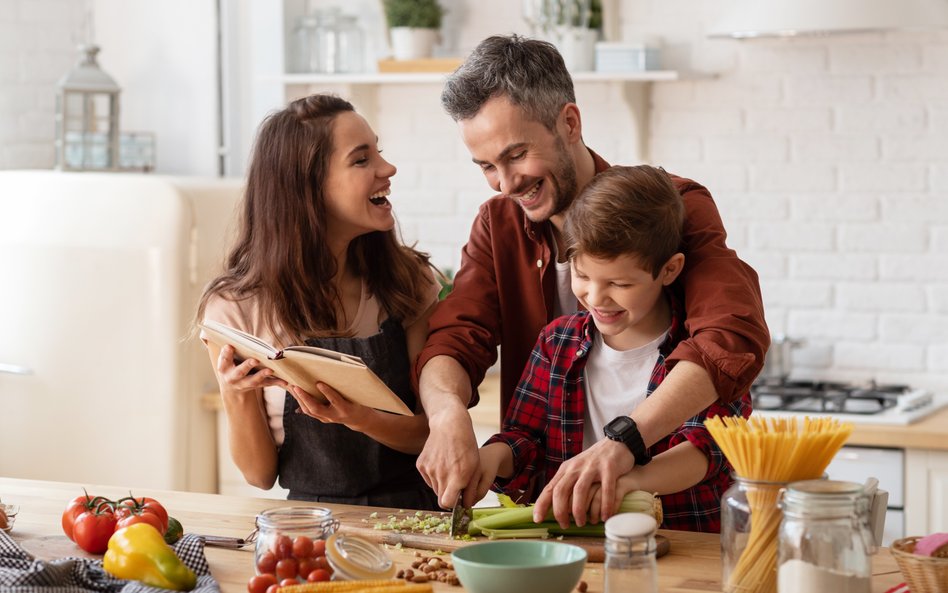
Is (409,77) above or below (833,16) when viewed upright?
below

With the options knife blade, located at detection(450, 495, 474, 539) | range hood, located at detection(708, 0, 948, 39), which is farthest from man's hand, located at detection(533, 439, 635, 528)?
range hood, located at detection(708, 0, 948, 39)

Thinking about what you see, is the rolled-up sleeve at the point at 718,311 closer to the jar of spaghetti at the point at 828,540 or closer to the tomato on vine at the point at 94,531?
the jar of spaghetti at the point at 828,540

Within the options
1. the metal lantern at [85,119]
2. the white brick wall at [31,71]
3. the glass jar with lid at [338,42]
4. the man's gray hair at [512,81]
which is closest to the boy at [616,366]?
the man's gray hair at [512,81]

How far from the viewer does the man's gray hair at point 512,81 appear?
2.36 meters

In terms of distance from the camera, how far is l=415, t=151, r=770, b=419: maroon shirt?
212 centimetres

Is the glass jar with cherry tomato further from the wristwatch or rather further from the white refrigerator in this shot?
the white refrigerator

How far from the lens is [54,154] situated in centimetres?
443

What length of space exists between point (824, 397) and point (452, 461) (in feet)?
5.87

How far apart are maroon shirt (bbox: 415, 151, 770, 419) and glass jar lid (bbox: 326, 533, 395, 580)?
0.67 meters

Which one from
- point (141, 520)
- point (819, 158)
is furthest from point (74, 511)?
point (819, 158)

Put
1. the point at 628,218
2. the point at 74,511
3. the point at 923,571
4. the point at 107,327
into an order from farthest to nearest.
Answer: the point at 107,327
the point at 628,218
the point at 74,511
the point at 923,571

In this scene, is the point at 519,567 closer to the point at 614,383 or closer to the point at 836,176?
the point at 614,383

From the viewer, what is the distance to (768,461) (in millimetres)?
1605

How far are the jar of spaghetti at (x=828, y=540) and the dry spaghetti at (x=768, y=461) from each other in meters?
0.07
